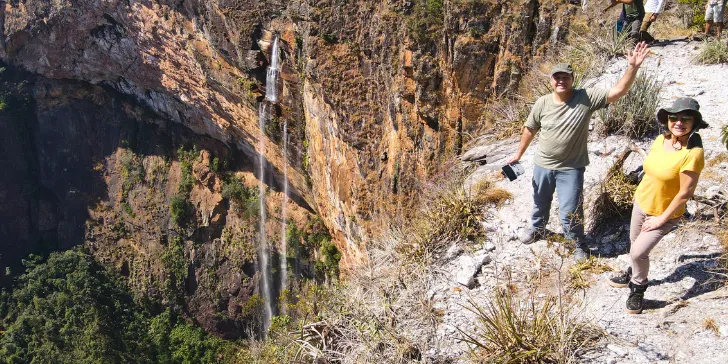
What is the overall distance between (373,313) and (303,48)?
10.4m

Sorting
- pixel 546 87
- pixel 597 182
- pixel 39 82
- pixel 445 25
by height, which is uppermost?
pixel 39 82

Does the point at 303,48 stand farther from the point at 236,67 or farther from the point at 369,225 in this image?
the point at 369,225

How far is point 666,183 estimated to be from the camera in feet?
9.87

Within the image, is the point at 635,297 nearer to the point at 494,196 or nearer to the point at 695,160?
the point at 695,160

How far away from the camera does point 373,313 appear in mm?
3873

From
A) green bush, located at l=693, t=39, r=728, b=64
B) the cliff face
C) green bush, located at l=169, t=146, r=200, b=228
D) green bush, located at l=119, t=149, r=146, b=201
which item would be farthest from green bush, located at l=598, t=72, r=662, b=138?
green bush, located at l=119, t=149, r=146, b=201

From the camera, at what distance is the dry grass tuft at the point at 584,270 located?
11.8ft

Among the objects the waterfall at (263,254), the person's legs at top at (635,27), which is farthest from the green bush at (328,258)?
the person's legs at top at (635,27)

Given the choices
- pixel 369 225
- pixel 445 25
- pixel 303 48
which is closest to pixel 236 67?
pixel 303 48

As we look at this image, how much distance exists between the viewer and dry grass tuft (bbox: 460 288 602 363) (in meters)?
2.91

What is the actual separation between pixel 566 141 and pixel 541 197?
0.53 m

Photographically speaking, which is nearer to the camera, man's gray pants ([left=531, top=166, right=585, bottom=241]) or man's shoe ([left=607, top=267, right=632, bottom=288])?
man's shoe ([left=607, top=267, right=632, bottom=288])

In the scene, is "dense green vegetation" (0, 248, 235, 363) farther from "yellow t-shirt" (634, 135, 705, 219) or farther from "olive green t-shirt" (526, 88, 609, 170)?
"yellow t-shirt" (634, 135, 705, 219)

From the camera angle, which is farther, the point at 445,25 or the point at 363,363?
the point at 445,25
